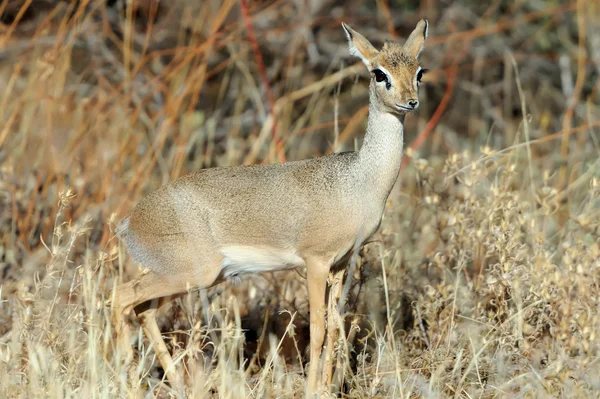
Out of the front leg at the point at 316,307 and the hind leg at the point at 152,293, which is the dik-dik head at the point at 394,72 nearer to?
the front leg at the point at 316,307

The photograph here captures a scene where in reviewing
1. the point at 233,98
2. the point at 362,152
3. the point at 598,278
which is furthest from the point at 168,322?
the point at 233,98

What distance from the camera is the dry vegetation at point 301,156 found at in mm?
3928

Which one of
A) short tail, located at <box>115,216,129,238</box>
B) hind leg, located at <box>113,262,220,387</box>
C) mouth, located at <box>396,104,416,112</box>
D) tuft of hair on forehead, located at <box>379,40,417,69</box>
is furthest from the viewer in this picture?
short tail, located at <box>115,216,129,238</box>

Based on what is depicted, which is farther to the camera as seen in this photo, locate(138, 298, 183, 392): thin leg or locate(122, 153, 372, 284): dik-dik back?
locate(138, 298, 183, 392): thin leg

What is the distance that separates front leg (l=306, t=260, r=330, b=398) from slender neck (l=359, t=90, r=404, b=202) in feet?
1.41

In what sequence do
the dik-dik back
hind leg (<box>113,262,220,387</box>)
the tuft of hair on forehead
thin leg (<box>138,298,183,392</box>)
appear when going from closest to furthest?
the tuft of hair on forehead
the dik-dik back
hind leg (<box>113,262,220,387</box>)
thin leg (<box>138,298,183,392</box>)

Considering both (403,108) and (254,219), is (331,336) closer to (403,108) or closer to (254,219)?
(254,219)

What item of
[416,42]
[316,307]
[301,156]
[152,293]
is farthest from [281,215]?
[301,156]

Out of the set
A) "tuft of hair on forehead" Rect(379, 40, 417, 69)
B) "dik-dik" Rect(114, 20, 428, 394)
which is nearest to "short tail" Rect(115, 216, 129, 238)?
"dik-dik" Rect(114, 20, 428, 394)

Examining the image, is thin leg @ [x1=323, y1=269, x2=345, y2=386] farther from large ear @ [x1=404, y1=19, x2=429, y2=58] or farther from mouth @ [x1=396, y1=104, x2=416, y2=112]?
large ear @ [x1=404, y1=19, x2=429, y2=58]

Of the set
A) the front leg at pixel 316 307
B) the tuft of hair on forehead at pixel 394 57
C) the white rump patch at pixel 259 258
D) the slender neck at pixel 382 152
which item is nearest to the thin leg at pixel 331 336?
the front leg at pixel 316 307

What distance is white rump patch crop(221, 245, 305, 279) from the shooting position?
4.25 meters

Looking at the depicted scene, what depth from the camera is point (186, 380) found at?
456cm

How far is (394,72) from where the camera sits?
4012mm
